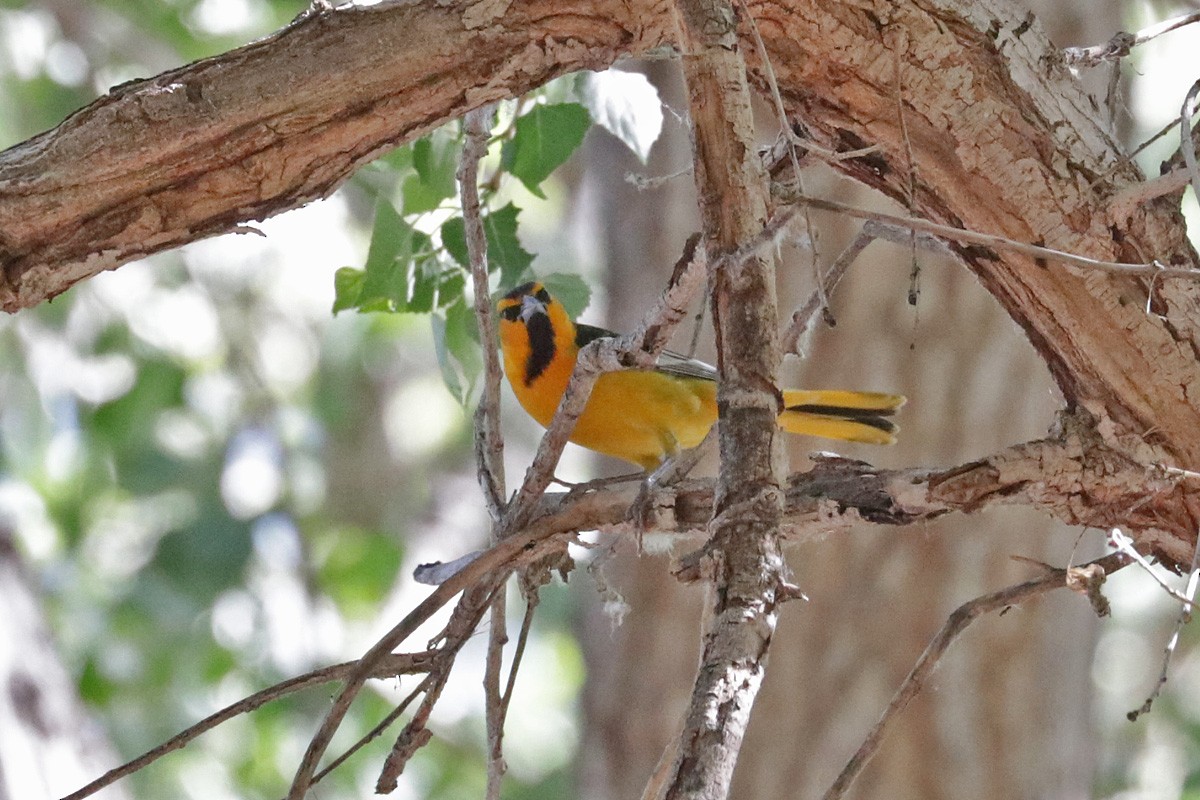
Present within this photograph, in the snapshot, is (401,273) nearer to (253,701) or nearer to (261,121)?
(261,121)

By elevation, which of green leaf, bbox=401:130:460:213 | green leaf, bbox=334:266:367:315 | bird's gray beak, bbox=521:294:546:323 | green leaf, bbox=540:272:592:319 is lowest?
green leaf, bbox=540:272:592:319

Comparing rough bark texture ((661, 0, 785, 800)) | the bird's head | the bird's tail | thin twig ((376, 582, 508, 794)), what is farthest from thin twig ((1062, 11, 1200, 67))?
the bird's head

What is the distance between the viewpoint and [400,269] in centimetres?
223

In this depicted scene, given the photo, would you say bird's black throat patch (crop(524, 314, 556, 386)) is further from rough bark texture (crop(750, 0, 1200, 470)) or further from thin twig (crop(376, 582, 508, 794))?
rough bark texture (crop(750, 0, 1200, 470))

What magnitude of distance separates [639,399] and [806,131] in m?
1.83

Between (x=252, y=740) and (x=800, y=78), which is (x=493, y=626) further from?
(x=252, y=740)

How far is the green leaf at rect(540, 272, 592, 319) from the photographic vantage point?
7.40 feet

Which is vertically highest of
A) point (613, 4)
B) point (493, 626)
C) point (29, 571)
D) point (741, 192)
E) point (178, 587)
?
point (178, 587)

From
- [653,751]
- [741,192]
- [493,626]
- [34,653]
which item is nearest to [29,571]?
[34,653]

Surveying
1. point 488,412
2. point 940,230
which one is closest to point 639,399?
point 488,412

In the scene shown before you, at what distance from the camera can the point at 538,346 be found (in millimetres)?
4008

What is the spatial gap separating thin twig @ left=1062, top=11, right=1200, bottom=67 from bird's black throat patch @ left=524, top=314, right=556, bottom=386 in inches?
89.1

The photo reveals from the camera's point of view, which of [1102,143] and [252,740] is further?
[252,740]

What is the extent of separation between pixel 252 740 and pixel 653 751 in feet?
10.6
